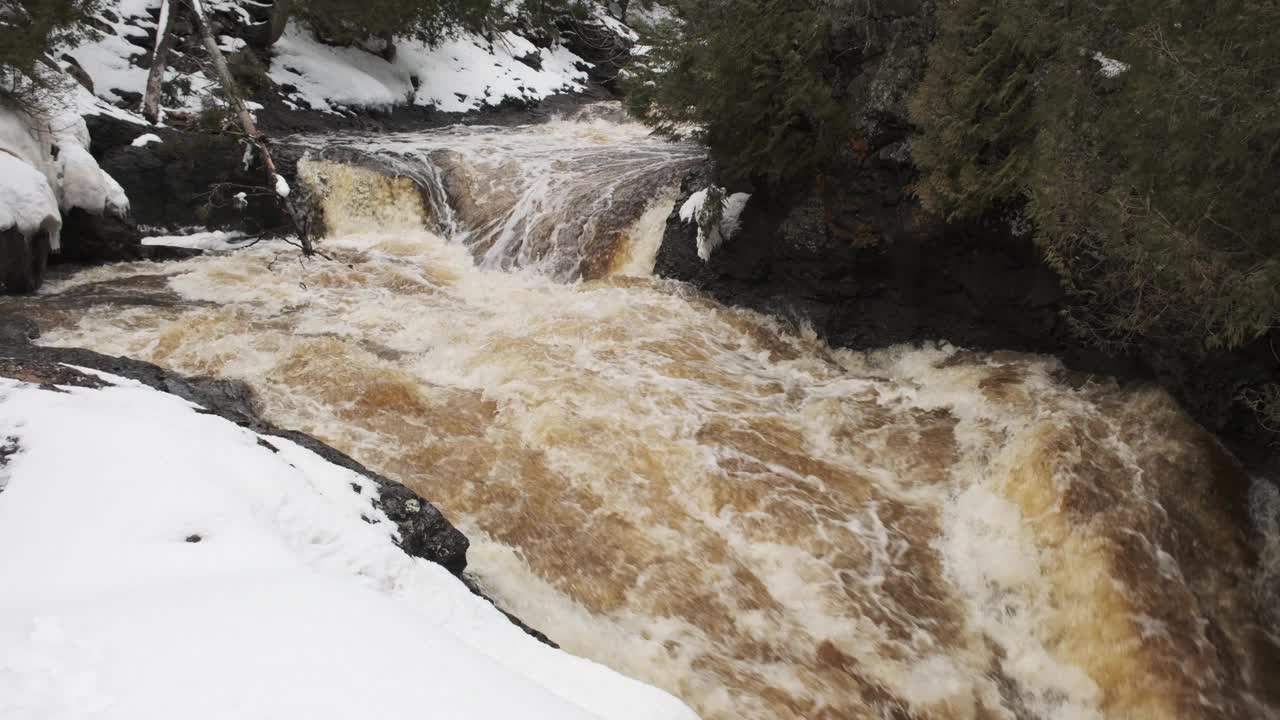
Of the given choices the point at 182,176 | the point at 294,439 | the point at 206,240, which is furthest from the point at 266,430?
the point at 182,176

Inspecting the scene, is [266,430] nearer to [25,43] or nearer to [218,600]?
[218,600]

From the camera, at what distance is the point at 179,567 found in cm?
223

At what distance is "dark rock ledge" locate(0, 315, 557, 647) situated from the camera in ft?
10.7

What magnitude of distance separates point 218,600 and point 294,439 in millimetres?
2014

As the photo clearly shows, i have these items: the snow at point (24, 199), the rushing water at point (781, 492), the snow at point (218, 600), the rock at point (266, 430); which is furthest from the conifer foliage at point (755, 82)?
the snow at point (24, 199)

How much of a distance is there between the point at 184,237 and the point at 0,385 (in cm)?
952

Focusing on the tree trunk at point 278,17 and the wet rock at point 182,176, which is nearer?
the wet rock at point 182,176

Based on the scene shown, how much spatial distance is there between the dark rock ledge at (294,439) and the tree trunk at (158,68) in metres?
9.65

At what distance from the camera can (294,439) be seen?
393 centimetres

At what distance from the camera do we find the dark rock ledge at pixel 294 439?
328 cm

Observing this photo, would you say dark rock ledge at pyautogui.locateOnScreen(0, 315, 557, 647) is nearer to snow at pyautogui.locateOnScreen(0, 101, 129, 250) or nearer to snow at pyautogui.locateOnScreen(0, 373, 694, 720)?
snow at pyautogui.locateOnScreen(0, 373, 694, 720)

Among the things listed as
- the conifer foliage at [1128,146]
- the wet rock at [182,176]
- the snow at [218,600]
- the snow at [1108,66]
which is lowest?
the wet rock at [182,176]

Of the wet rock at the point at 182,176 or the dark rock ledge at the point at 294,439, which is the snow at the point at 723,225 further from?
the wet rock at the point at 182,176

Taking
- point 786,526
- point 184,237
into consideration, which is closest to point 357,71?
point 184,237
